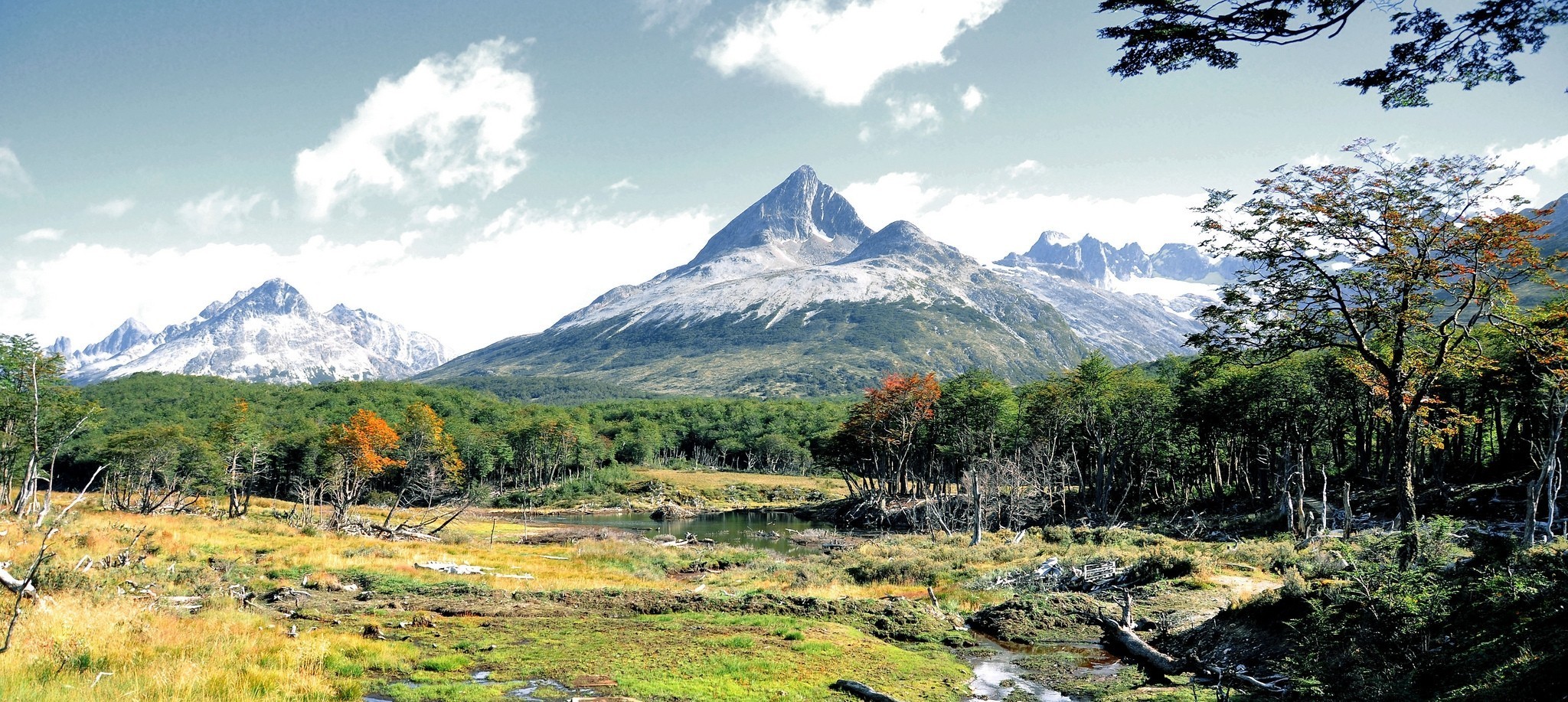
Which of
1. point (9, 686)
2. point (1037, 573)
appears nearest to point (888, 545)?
point (1037, 573)

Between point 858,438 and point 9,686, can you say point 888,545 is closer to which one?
point 858,438

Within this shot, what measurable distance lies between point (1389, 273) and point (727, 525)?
62.6 metres

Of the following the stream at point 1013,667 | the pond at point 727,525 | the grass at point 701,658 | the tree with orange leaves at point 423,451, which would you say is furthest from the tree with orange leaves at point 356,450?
the stream at point 1013,667

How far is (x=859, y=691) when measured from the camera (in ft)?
46.5

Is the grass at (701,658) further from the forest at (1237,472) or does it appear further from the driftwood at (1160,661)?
the driftwood at (1160,661)

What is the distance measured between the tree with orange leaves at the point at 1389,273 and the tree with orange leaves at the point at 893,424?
135 ft

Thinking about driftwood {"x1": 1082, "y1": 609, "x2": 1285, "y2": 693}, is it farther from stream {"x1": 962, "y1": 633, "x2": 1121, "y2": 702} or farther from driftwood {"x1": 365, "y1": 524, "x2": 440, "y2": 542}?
driftwood {"x1": 365, "y1": 524, "x2": 440, "y2": 542}

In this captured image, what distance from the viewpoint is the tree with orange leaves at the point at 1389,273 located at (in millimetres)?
15328

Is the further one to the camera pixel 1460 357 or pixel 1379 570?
pixel 1460 357

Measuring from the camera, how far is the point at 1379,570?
46.4ft

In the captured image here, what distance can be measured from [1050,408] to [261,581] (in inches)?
2082

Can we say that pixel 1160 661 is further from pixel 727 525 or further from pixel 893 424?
pixel 727 525

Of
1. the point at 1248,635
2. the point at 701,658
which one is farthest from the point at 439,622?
the point at 1248,635

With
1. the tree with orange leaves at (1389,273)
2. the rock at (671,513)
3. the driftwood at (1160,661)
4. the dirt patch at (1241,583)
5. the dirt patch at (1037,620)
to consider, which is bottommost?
the rock at (671,513)
